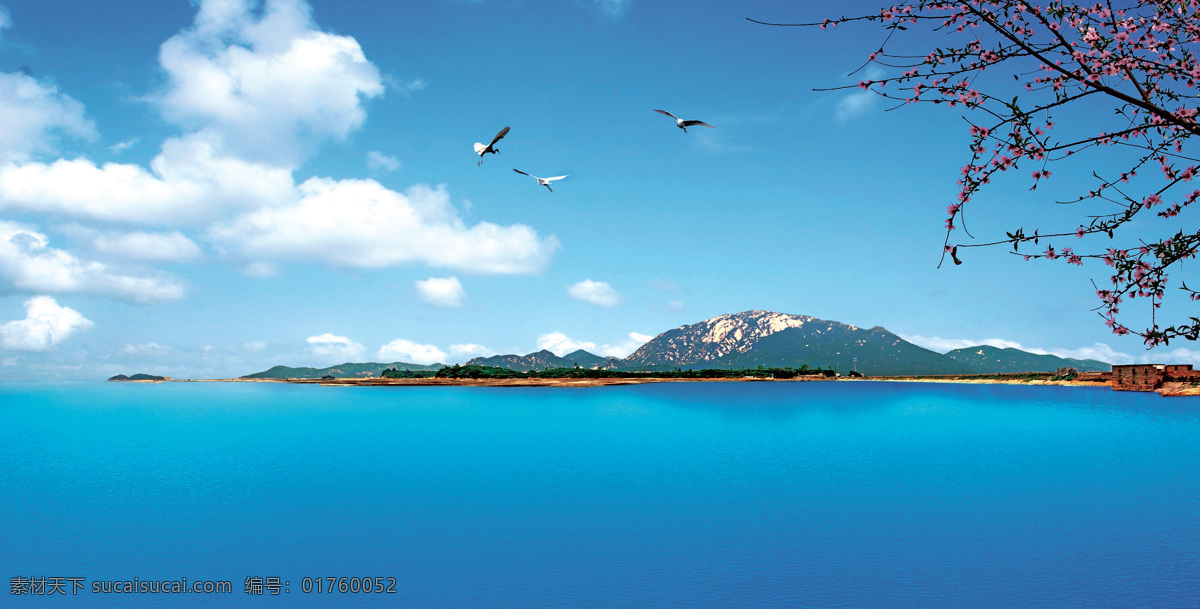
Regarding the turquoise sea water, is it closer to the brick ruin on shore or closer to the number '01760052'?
the number '01760052'

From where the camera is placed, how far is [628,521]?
95.2 feet

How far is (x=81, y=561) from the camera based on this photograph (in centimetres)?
2422

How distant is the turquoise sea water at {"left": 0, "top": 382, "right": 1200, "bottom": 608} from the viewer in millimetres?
20453

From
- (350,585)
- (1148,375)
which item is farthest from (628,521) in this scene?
(1148,375)

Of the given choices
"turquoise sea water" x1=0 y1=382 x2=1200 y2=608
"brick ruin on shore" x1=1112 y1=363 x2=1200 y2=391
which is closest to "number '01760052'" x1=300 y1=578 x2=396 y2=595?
"turquoise sea water" x1=0 y1=382 x2=1200 y2=608

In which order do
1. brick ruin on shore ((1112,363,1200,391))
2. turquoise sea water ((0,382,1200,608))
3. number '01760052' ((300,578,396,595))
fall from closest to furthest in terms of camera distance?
turquoise sea water ((0,382,1200,608))
number '01760052' ((300,578,396,595))
brick ruin on shore ((1112,363,1200,391))

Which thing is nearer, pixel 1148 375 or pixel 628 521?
pixel 628 521

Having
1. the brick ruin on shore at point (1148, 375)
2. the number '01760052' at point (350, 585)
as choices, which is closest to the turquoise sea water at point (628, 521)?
the number '01760052' at point (350, 585)

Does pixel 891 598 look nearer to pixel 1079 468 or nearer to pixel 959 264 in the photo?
pixel 959 264

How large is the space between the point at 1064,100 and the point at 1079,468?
1829 inches

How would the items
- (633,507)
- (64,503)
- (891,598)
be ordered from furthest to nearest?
(64,503), (633,507), (891,598)

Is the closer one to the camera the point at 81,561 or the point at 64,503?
the point at 81,561

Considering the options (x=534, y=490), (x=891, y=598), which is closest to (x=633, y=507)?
(x=534, y=490)

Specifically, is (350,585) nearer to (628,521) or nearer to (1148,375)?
(628,521)
